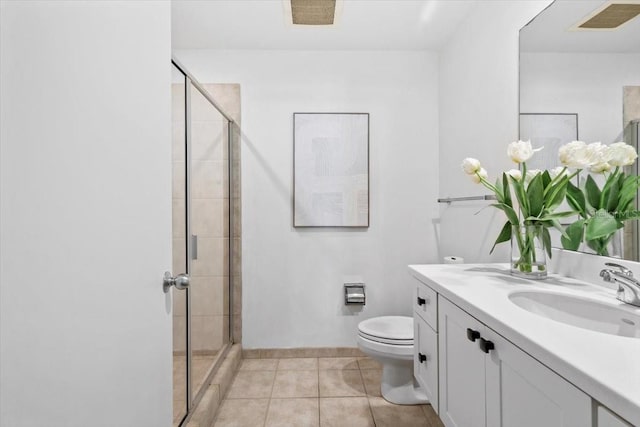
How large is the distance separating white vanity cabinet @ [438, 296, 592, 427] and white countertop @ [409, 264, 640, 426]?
0.03 metres

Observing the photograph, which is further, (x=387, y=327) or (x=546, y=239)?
(x=387, y=327)

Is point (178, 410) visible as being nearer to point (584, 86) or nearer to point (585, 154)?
point (585, 154)

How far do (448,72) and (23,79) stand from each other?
2.51m

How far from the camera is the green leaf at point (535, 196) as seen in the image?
1.29m

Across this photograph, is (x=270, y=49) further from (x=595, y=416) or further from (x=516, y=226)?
(x=595, y=416)

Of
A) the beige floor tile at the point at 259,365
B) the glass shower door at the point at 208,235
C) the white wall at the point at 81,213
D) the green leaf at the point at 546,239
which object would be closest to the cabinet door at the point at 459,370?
the green leaf at the point at 546,239

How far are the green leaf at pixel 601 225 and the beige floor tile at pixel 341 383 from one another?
60.5 inches

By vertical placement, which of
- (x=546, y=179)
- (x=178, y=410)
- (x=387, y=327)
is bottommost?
(x=178, y=410)

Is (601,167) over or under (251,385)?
over

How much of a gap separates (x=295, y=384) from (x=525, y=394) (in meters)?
1.71

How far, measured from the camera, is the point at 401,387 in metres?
2.00

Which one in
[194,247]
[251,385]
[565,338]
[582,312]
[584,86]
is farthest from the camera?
[251,385]

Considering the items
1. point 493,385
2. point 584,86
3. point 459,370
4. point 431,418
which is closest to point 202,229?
point 459,370

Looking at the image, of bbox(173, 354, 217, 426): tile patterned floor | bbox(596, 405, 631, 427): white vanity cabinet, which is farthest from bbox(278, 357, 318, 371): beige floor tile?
bbox(596, 405, 631, 427): white vanity cabinet
